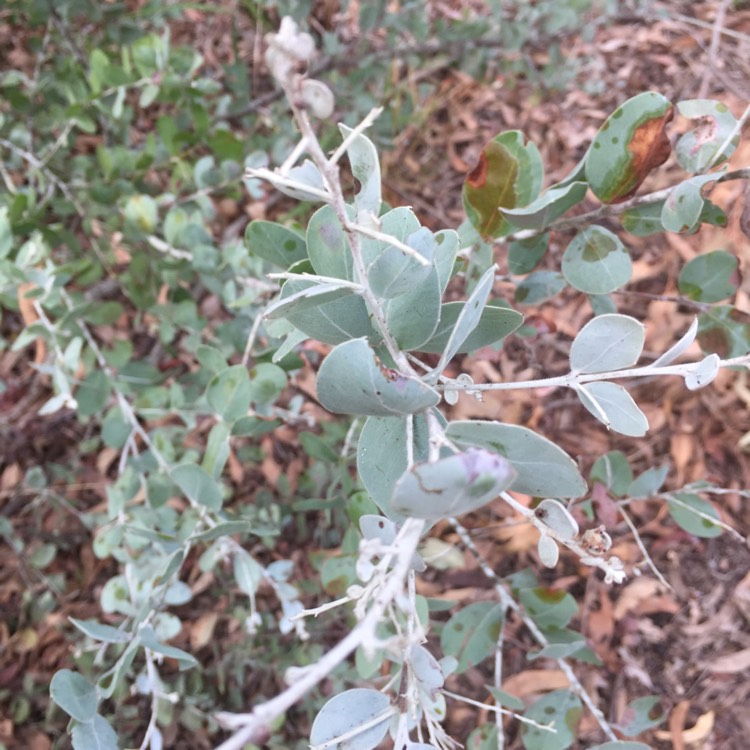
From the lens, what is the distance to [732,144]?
0.67 metres

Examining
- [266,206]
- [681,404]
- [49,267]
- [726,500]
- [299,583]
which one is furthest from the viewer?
[266,206]

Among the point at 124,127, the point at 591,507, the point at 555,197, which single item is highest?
→ the point at 555,197

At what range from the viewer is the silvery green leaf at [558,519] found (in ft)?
1.53

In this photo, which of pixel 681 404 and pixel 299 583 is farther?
pixel 681 404

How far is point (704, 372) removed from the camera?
Answer: 18.8 inches

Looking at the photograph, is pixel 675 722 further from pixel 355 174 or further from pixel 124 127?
pixel 124 127

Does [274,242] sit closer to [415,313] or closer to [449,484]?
[415,313]

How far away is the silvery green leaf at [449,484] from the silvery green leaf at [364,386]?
0.24 ft

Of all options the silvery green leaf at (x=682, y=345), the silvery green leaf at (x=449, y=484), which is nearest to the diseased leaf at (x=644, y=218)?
the silvery green leaf at (x=682, y=345)

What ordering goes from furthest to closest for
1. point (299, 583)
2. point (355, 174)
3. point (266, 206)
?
point (266, 206), point (299, 583), point (355, 174)

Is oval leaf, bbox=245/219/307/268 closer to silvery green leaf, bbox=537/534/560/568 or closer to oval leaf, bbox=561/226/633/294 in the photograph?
oval leaf, bbox=561/226/633/294

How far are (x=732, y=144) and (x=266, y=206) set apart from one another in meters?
1.60

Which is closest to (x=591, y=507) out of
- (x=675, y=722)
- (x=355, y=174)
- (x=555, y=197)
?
(x=555, y=197)

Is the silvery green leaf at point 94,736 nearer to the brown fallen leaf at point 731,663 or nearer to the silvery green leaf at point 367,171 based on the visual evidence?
the silvery green leaf at point 367,171
